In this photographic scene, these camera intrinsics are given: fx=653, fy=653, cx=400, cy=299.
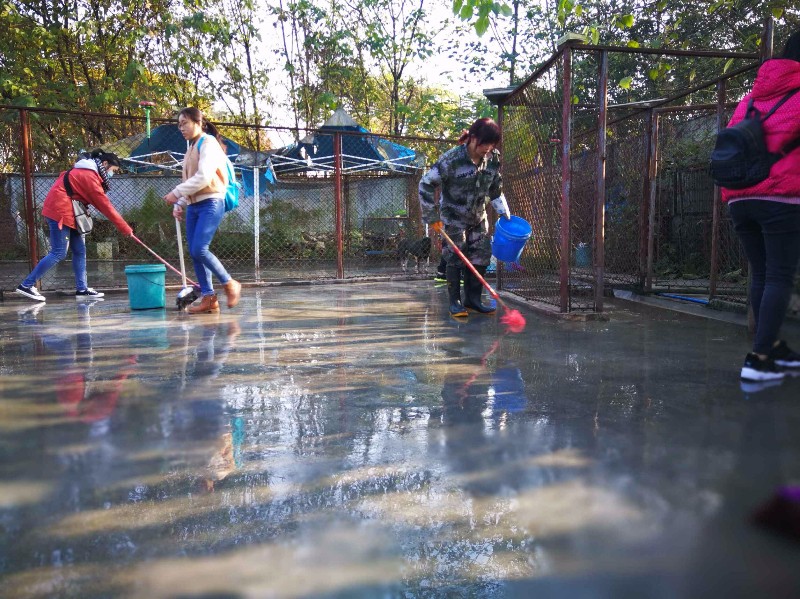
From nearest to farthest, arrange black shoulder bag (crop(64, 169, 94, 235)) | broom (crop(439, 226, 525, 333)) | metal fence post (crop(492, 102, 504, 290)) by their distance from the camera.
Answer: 1. broom (crop(439, 226, 525, 333))
2. black shoulder bag (crop(64, 169, 94, 235))
3. metal fence post (crop(492, 102, 504, 290))

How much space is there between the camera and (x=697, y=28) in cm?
1332

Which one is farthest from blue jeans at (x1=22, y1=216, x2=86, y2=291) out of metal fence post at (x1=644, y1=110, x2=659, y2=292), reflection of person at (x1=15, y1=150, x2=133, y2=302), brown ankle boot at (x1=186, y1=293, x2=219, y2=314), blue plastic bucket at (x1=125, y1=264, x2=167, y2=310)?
metal fence post at (x1=644, y1=110, x2=659, y2=292)

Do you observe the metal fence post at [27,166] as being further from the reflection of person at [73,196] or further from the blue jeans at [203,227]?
the blue jeans at [203,227]

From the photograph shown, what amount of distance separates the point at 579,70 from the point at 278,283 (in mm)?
9649

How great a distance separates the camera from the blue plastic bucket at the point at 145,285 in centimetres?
688

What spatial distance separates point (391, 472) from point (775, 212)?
261 cm

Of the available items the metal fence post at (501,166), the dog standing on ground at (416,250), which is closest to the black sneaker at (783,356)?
the metal fence post at (501,166)

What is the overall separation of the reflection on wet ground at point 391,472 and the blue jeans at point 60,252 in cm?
330

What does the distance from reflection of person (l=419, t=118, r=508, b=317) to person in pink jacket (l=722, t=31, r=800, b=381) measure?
2.51 meters

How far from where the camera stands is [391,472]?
2.39 meters

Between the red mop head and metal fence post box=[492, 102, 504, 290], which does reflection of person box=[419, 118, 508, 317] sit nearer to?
the red mop head

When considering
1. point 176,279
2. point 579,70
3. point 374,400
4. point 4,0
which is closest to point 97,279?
point 176,279

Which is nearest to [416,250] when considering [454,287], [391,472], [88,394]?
[454,287]

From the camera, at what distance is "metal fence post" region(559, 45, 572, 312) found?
221 inches
